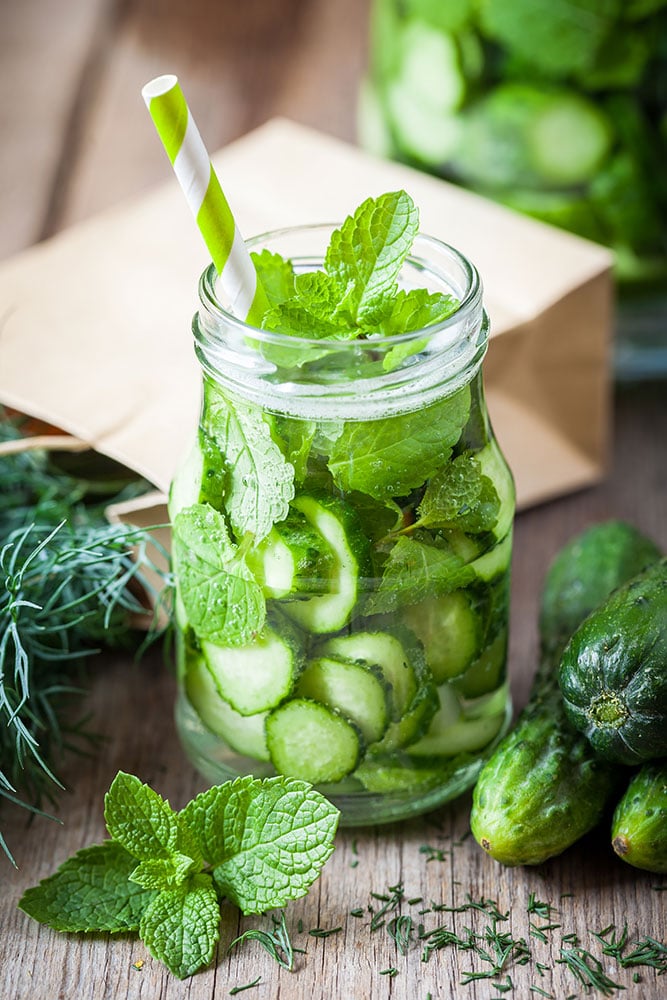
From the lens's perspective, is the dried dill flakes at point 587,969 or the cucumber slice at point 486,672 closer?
the dried dill flakes at point 587,969

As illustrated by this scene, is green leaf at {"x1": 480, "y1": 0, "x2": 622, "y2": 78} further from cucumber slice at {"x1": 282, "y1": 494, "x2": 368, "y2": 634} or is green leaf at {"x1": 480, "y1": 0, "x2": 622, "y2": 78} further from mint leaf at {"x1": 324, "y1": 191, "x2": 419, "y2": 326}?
cucumber slice at {"x1": 282, "y1": 494, "x2": 368, "y2": 634}

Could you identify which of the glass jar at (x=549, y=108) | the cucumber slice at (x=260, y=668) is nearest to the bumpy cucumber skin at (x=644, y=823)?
the cucumber slice at (x=260, y=668)

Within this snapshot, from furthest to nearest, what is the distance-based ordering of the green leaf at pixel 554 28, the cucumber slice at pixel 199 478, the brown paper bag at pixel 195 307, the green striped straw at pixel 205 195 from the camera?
the green leaf at pixel 554 28 → the brown paper bag at pixel 195 307 → the cucumber slice at pixel 199 478 → the green striped straw at pixel 205 195

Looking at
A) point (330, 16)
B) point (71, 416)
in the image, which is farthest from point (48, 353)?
point (330, 16)

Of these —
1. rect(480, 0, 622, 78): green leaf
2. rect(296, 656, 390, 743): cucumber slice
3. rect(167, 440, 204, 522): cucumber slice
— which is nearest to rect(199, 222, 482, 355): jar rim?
rect(167, 440, 204, 522): cucumber slice

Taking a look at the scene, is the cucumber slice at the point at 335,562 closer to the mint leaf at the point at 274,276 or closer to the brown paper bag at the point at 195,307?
the mint leaf at the point at 274,276

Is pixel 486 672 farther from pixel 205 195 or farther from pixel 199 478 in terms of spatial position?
pixel 205 195
